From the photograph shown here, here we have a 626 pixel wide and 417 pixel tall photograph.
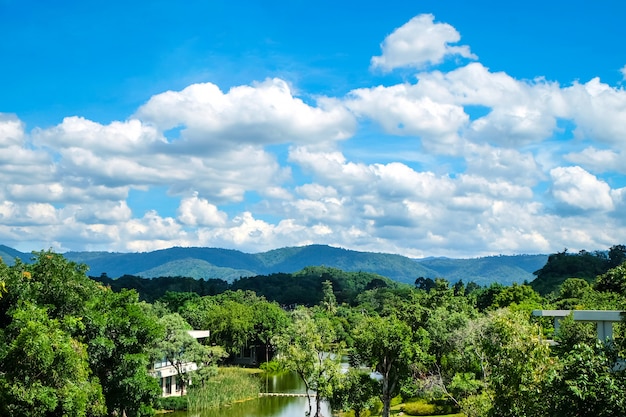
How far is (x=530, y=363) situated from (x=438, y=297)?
32177 millimetres

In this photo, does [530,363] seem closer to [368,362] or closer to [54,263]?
[368,362]

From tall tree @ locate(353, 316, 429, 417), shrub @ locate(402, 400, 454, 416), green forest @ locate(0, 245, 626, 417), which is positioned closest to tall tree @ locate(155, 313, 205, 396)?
green forest @ locate(0, 245, 626, 417)

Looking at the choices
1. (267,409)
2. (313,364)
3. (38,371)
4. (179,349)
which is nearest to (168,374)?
(179,349)

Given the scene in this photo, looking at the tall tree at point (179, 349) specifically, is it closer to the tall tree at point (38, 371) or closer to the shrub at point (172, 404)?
the shrub at point (172, 404)

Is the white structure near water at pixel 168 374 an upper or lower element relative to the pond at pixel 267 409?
upper

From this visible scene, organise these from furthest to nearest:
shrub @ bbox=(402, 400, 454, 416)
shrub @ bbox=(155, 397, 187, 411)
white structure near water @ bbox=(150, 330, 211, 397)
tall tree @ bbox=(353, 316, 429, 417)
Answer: white structure near water @ bbox=(150, 330, 211, 397) < shrub @ bbox=(155, 397, 187, 411) < shrub @ bbox=(402, 400, 454, 416) < tall tree @ bbox=(353, 316, 429, 417)

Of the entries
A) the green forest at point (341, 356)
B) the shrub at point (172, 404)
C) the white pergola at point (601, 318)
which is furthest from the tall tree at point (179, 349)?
the white pergola at point (601, 318)

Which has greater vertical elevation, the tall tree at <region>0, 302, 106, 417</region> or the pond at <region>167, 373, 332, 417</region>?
the tall tree at <region>0, 302, 106, 417</region>

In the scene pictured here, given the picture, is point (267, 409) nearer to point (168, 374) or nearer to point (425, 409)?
point (168, 374)

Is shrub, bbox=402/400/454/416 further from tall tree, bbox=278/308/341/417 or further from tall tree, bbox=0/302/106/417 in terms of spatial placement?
tall tree, bbox=0/302/106/417

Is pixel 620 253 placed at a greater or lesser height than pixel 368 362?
greater

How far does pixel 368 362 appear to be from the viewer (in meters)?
31.8

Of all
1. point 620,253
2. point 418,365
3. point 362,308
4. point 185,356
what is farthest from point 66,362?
point 620,253

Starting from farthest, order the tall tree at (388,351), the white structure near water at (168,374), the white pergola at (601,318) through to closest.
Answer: the white structure near water at (168,374) → the tall tree at (388,351) → the white pergola at (601,318)
